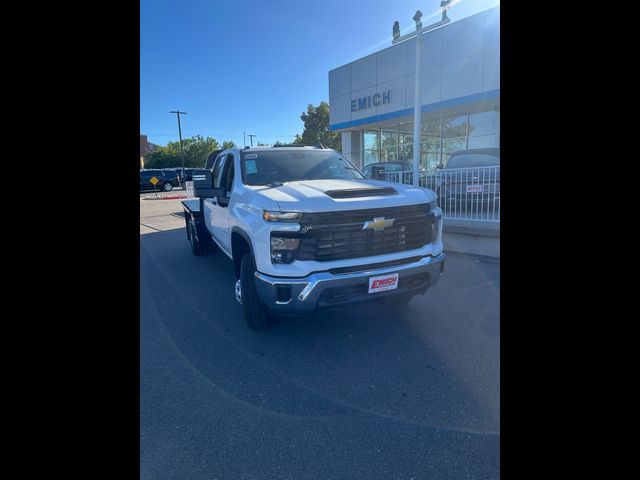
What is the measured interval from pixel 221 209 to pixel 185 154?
5164cm

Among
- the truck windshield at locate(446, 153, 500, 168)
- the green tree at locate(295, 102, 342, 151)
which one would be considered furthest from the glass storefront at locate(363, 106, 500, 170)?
the green tree at locate(295, 102, 342, 151)

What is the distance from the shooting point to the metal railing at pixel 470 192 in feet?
23.1

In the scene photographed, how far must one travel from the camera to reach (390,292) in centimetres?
315

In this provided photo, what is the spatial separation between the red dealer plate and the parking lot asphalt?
0.61 meters

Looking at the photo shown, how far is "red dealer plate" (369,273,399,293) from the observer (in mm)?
3035

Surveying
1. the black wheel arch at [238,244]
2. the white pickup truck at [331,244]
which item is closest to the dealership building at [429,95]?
the white pickup truck at [331,244]

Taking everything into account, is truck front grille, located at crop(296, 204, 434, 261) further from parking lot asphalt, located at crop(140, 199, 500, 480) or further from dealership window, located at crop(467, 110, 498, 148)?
dealership window, located at crop(467, 110, 498, 148)

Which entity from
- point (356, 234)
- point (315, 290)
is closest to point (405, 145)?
point (356, 234)

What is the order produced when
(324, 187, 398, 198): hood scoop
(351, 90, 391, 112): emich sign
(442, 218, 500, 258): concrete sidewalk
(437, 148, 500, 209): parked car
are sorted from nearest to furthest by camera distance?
(324, 187, 398, 198): hood scoop → (442, 218, 500, 258): concrete sidewalk → (437, 148, 500, 209): parked car → (351, 90, 391, 112): emich sign

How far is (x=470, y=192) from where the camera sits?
730cm
